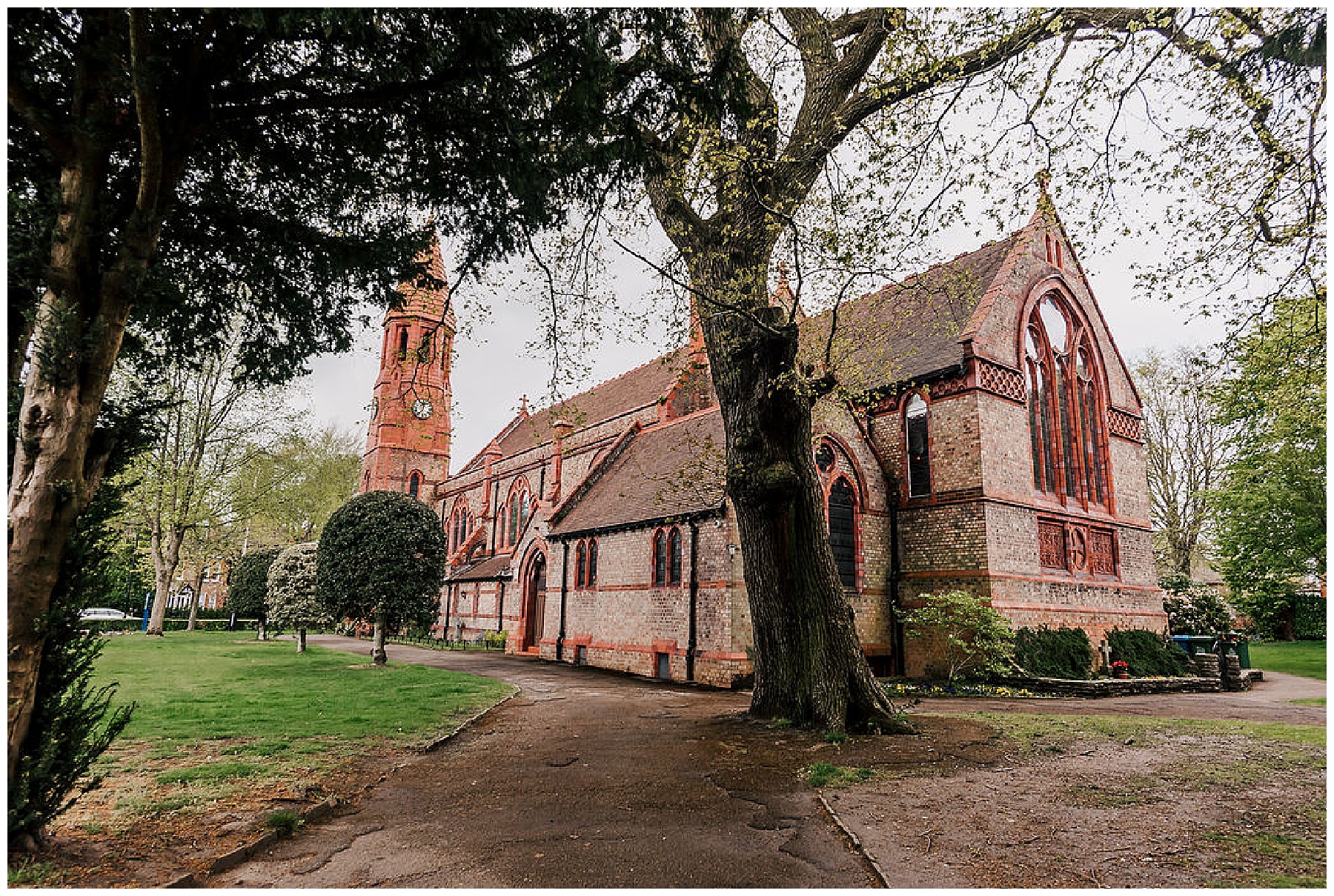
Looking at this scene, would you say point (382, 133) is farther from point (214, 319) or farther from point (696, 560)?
point (696, 560)

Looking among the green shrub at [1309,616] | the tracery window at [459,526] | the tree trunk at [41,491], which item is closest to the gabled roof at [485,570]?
the tracery window at [459,526]

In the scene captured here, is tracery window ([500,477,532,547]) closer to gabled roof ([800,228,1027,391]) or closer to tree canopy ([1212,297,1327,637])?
gabled roof ([800,228,1027,391])

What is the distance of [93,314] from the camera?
4.82 metres

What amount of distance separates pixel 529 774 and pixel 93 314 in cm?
561

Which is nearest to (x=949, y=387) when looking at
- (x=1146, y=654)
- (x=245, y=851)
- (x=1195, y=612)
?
(x=1146, y=654)

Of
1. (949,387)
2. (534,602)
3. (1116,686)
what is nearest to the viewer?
(1116,686)

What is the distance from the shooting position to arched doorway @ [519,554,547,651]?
26703 millimetres

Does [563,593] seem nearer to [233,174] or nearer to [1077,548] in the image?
[1077,548]

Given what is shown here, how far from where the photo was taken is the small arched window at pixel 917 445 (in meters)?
19.0

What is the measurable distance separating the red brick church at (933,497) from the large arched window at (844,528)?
0.19ft

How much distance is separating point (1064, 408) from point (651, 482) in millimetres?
12161

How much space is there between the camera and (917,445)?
1934 cm

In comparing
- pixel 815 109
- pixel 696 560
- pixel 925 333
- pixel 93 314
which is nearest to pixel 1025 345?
pixel 925 333

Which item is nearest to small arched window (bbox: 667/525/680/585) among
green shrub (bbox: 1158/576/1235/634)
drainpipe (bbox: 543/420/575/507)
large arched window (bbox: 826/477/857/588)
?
large arched window (bbox: 826/477/857/588)
